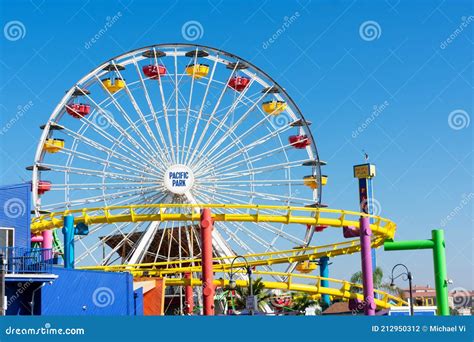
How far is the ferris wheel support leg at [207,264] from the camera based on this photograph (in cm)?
3544

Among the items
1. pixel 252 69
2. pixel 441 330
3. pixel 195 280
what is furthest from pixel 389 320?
pixel 252 69

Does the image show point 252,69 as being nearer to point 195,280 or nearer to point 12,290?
point 195,280

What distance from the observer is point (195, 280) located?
44.8 m

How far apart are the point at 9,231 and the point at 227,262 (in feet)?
72.6

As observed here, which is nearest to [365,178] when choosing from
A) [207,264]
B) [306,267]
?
[306,267]

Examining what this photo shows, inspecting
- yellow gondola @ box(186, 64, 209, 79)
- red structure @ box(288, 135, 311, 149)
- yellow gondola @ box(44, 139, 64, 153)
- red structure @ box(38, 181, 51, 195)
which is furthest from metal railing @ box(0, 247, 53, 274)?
red structure @ box(288, 135, 311, 149)

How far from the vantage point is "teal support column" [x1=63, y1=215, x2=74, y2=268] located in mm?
35719

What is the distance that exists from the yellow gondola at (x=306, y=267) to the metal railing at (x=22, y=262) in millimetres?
27202

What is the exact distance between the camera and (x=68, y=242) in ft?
120

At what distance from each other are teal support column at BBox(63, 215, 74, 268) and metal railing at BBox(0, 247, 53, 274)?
624 centimetres

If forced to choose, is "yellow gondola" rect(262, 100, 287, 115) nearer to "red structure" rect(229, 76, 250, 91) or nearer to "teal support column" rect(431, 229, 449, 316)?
"red structure" rect(229, 76, 250, 91)

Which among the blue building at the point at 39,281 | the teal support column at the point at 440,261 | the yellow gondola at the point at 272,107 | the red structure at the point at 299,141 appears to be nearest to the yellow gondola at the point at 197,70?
the yellow gondola at the point at 272,107

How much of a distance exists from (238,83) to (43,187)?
12.2 meters

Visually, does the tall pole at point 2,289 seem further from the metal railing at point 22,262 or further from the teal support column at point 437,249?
the teal support column at point 437,249
